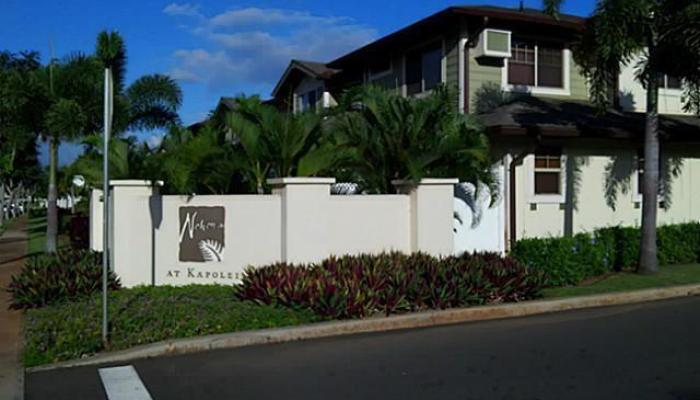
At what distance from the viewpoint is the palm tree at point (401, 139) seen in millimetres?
12945

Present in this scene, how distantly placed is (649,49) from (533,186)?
3.95 metres

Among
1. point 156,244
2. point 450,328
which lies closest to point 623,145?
point 450,328

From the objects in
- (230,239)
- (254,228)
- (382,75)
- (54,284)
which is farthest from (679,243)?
(54,284)

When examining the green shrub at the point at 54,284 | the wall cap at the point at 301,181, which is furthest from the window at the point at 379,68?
the green shrub at the point at 54,284

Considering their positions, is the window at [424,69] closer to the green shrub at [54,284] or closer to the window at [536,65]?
the window at [536,65]

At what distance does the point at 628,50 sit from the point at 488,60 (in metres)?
4.10

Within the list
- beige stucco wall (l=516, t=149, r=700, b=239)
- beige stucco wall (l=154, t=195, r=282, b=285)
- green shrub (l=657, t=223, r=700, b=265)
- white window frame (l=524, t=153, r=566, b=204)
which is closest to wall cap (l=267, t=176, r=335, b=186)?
beige stucco wall (l=154, t=195, r=282, b=285)

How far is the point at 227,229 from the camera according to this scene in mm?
12383

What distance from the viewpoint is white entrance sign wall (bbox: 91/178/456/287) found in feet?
39.6

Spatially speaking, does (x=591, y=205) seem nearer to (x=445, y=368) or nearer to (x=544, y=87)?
(x=544, y=87)

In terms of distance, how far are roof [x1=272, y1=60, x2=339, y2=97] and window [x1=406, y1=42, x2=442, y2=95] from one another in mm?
4330

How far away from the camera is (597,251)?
1470cm

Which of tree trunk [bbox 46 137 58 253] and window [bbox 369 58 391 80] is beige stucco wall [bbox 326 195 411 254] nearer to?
window [bbox 369 58 391 80]

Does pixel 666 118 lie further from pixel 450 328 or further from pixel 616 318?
pixel 450 328
